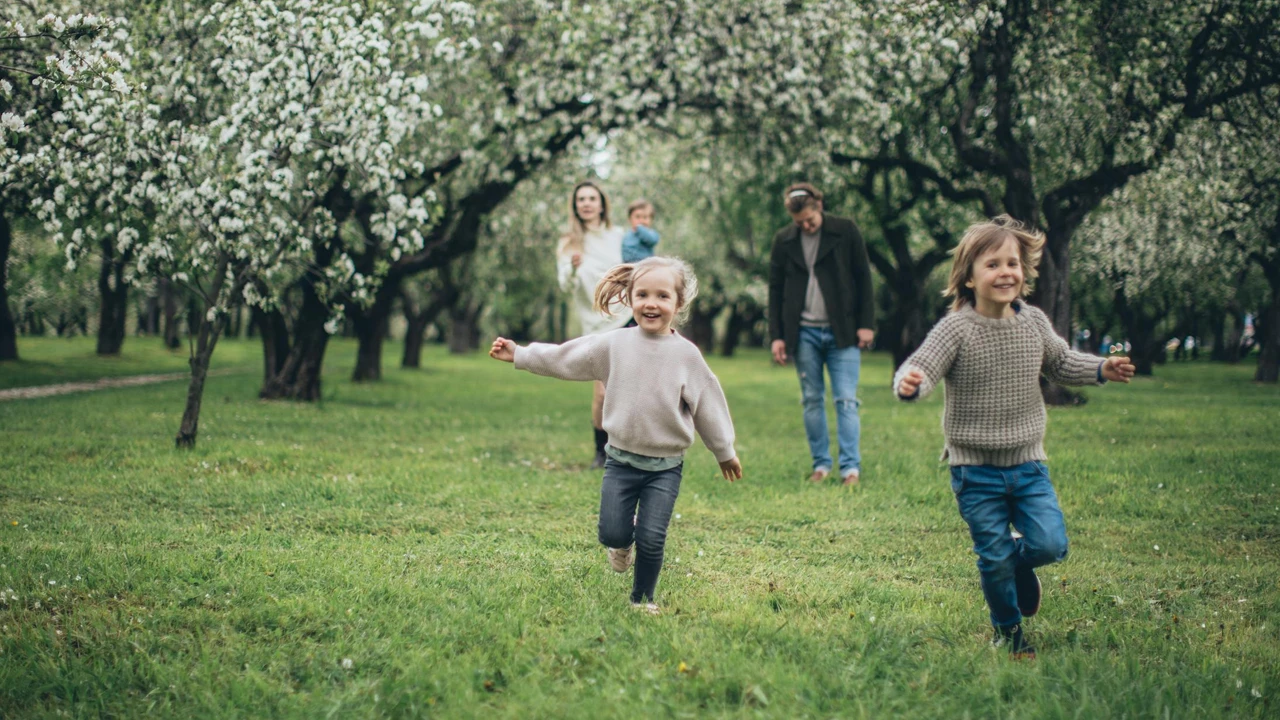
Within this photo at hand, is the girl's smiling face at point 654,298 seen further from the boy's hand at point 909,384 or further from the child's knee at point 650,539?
the boy's hand at point 909,384

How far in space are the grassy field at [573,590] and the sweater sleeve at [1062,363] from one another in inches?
47.1

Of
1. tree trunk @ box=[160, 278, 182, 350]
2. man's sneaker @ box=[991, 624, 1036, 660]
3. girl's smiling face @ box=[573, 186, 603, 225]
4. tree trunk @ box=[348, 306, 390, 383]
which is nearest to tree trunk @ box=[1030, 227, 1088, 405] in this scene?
girl's smiling face @ box=[573, 186, 603, 225]

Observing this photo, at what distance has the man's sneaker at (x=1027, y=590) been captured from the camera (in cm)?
437

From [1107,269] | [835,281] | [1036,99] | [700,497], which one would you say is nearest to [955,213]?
[1107,269]

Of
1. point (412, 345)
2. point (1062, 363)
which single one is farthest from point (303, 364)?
point (412, 345)

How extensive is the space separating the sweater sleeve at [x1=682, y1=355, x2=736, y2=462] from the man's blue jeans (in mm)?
3967

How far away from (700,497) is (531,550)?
2.41 meters

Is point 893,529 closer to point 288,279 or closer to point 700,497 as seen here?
point 700,497

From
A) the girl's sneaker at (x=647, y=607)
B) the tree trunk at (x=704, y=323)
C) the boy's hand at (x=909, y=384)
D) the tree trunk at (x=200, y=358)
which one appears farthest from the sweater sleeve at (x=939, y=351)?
the tree trunk at (x=704, y=323)

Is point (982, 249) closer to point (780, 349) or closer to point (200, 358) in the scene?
point (780, 349)

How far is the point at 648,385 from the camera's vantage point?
4.62 metres

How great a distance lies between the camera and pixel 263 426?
1208cm

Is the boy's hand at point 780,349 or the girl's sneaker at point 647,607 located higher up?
the boy's hand at point 780,349

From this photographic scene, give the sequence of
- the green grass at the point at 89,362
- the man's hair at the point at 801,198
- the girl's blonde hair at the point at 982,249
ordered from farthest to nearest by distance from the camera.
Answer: the green grass at the point at 89,362 < the man's hair at the point at 801,198 < the girl's blonde hair at the point at 982,249
